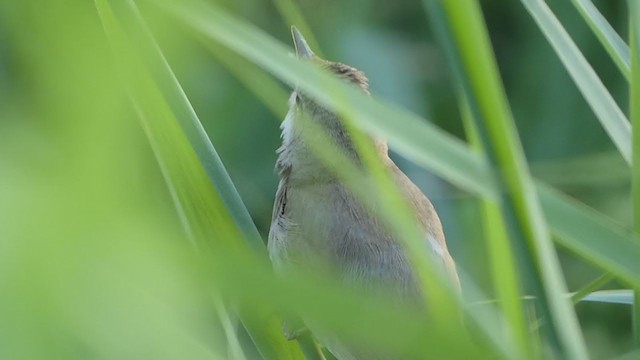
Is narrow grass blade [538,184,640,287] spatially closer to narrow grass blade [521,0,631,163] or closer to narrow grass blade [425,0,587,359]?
narrow grass blade [425,0,587,359]

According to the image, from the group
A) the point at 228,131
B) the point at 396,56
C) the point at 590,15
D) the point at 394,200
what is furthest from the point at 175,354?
the point at 396,56

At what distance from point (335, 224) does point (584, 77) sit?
1.12 feet

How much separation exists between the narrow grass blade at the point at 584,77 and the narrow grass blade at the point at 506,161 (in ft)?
1.12

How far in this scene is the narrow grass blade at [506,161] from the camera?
0.64 metres

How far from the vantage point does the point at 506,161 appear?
2.18 feet

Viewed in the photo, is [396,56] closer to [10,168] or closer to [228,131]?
[228,131]

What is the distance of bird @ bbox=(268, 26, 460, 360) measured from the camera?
1133mm

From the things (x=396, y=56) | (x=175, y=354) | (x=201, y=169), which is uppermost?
(x=396, y=56)

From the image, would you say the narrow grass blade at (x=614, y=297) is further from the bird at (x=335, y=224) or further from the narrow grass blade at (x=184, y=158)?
the narrow grass blade at (x=184, y=158)

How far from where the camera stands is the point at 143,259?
0.47m

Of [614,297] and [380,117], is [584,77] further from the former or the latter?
[380,117]

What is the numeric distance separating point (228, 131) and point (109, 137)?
1315mm

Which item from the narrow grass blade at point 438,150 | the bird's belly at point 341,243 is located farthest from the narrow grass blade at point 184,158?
the bird's belly at point 341,243

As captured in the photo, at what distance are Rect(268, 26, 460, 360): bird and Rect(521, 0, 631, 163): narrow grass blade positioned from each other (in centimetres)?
21
